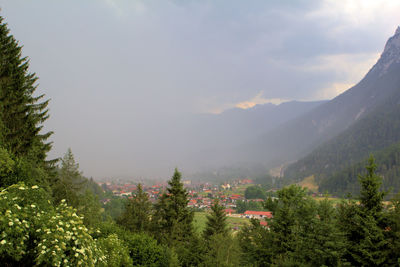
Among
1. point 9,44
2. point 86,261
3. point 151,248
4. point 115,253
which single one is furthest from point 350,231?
point 9,44

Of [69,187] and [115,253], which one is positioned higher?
[69,187]

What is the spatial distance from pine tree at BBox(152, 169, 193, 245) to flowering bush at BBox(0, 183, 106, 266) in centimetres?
2423

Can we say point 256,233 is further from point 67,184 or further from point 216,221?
point 67,184

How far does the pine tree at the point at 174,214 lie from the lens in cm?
3089

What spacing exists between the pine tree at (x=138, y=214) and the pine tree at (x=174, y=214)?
2.61m

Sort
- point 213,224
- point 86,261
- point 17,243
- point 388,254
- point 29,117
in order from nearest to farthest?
1. point 17,243
2. point 86,261
3. point 388,254
4. point 29,117
5. point 213,224

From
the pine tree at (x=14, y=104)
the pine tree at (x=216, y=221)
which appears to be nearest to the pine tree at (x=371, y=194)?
the pine tree at (x=216, y=221)

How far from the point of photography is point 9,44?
62.1 ft

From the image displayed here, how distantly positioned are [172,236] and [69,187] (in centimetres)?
1389

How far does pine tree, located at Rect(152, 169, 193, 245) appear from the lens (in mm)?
30891

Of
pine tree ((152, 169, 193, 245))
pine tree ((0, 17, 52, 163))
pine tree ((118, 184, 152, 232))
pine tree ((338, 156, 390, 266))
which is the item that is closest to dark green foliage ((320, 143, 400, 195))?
pine tree ((152, 169, 193, 245))

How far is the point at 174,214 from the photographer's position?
102 ft

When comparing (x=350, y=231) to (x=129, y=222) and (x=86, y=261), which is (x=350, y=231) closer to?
(x=86, y=261)

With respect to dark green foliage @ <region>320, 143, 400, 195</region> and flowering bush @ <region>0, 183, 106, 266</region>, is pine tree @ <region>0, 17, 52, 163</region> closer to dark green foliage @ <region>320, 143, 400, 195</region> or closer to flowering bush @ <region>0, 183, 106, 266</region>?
flowering bush @ <region>0, 183, 106, 266</region>
